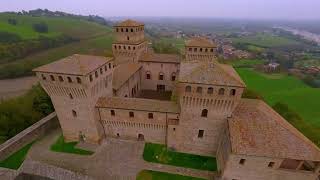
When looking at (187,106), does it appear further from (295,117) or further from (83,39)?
(83,39)

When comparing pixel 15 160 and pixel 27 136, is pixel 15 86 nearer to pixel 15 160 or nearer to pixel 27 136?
pixel 27 136

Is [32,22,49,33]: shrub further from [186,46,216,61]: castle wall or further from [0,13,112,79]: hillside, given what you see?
[186,46,216,61]: castle wall

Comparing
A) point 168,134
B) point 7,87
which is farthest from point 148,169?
point 7,87

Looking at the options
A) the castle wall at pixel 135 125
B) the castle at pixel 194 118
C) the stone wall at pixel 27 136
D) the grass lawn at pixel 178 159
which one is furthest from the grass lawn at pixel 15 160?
the grass lawn at pixel 178 159

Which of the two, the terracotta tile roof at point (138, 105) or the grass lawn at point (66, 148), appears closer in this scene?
the terracotta tile roof at point (138, 105)

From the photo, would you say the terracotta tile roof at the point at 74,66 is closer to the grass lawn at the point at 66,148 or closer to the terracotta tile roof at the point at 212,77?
the terracotta tile roof at the point at 212,77

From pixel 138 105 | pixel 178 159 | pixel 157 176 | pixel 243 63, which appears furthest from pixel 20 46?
pixel 243 63
